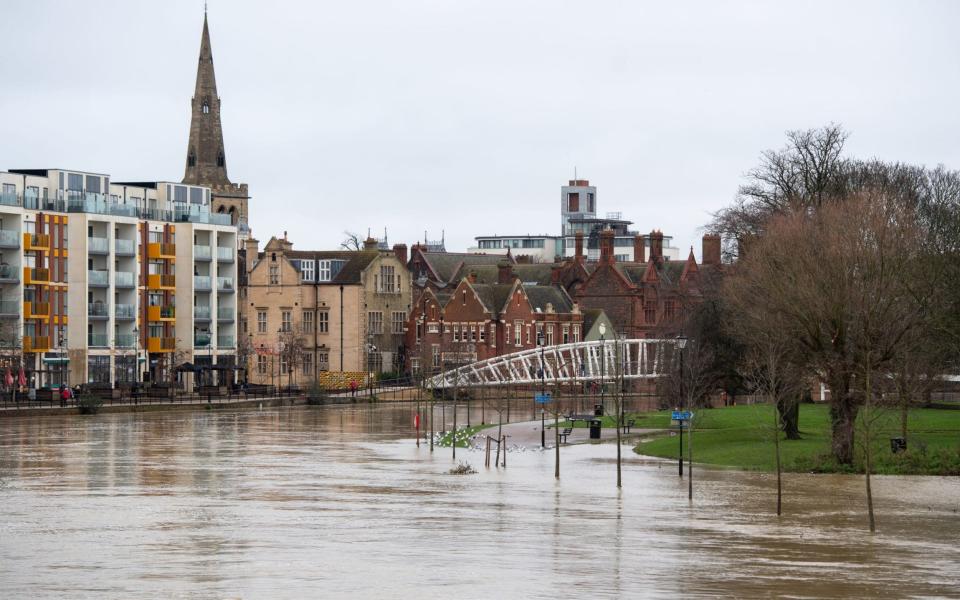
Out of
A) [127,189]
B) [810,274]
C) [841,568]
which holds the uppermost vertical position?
[127,189]

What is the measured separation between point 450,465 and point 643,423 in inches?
956

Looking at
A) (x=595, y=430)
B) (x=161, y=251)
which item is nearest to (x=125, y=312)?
(x=161, y=251)

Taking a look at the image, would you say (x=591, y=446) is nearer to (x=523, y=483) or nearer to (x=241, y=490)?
(x=523, y=483)

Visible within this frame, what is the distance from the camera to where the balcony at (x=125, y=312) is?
11500cm

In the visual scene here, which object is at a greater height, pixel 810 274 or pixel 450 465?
pixel 810 274

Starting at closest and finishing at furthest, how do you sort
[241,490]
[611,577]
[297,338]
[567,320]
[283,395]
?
[611,577] < [241,490] < [283,395] < [297,338] < [567,320]

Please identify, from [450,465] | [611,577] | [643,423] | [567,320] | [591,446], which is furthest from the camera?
[567,320]

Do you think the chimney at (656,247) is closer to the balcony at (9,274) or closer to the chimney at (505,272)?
the chimney at (505,272)

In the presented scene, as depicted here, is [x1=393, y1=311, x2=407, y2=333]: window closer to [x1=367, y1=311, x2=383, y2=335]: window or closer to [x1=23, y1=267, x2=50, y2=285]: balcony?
[x1=367, y1=311, x2=383, y2=335]: window

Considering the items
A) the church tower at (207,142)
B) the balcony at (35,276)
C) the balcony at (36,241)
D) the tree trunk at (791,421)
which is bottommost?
the tree trunk at (791,421)

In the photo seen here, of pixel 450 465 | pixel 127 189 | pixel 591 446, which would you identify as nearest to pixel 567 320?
pixel 127 189

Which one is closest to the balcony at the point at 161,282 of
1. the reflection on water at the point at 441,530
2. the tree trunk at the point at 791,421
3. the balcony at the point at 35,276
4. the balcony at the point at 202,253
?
the balcony at the point at 202,253

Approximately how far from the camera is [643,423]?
82.7 m

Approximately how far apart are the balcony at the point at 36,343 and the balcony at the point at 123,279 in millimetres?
7702
